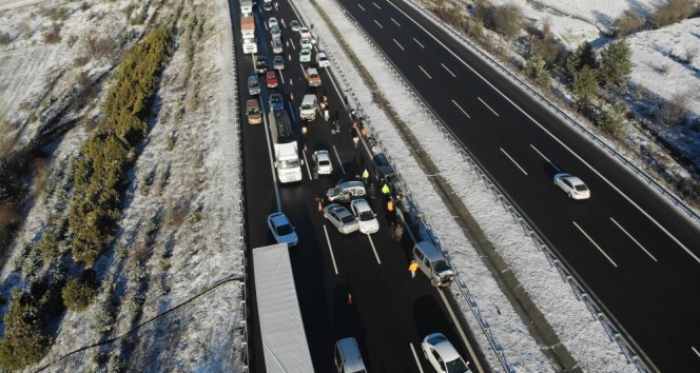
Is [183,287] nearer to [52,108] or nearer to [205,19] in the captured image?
[52,108]

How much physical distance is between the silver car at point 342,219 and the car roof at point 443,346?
1007cm

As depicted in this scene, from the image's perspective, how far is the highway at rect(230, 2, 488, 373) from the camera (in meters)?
25.3

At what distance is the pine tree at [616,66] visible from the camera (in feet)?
176

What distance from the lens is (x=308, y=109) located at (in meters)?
47.0

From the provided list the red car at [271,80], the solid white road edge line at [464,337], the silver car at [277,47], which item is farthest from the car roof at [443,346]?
the silver car at [277,47]

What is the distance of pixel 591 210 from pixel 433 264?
1455 centimetres

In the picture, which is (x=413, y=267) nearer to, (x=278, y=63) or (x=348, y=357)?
(x=348, y=357)

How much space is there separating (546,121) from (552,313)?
24.7 meters

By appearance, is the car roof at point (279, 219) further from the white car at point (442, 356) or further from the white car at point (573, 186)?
the white car at point (573, 186)

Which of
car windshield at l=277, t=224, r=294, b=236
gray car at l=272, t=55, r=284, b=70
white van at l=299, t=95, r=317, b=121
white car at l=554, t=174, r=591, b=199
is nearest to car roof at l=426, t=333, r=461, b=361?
car windshield at l=277, t=224, r=294, b=236

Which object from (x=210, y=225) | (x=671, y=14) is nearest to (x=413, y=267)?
(x=210, y=225)

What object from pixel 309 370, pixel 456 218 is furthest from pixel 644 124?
pixel 309 370

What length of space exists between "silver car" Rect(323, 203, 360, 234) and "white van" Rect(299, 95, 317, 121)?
15557 mm

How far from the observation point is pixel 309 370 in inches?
852
